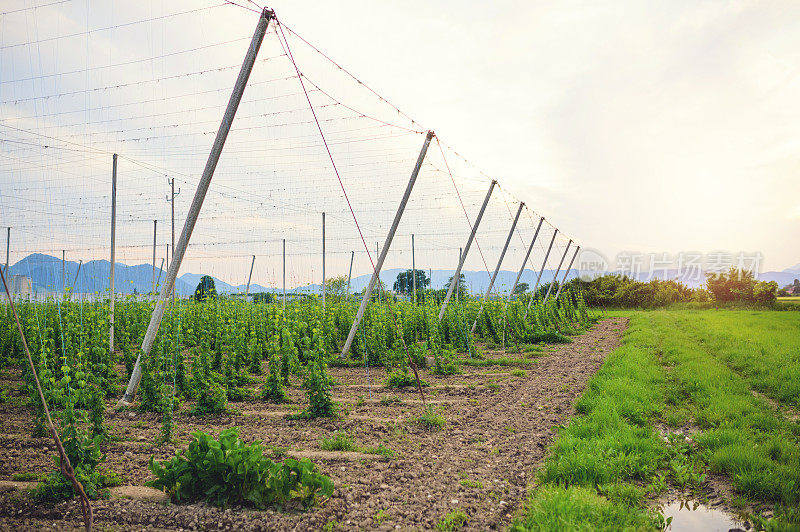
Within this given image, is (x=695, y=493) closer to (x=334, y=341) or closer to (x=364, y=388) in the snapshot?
(x=364, y=388)

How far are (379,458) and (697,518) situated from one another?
2716 mm

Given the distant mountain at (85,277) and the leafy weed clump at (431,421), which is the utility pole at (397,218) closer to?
the distant mountain at (85,277)

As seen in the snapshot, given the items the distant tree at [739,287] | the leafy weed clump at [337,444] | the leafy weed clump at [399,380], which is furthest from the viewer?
the distant tree at [739,287]

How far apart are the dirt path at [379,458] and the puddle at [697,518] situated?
1144mm

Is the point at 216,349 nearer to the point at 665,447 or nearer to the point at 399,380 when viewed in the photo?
the point at 399,380

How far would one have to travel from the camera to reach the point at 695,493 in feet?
13.5

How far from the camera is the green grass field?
140 inches

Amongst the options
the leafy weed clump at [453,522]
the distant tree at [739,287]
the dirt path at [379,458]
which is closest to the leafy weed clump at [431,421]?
the dirt path at [379,458]

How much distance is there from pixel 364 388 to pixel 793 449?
5.74 meters

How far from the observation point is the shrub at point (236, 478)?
3.52 metres

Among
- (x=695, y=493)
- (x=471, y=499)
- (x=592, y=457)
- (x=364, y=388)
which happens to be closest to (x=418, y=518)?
(x=471, y=499)

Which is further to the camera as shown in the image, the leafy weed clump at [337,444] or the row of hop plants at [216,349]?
the row of hop plants at [216,349]

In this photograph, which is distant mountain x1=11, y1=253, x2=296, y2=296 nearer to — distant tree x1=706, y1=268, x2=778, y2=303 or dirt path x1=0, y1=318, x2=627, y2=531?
dirt path x1=0, y1=318, x2=627, y2=531

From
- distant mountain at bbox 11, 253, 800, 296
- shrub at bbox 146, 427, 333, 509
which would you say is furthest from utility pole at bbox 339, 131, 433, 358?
shrub at bbox 146, 427, 333, 509
